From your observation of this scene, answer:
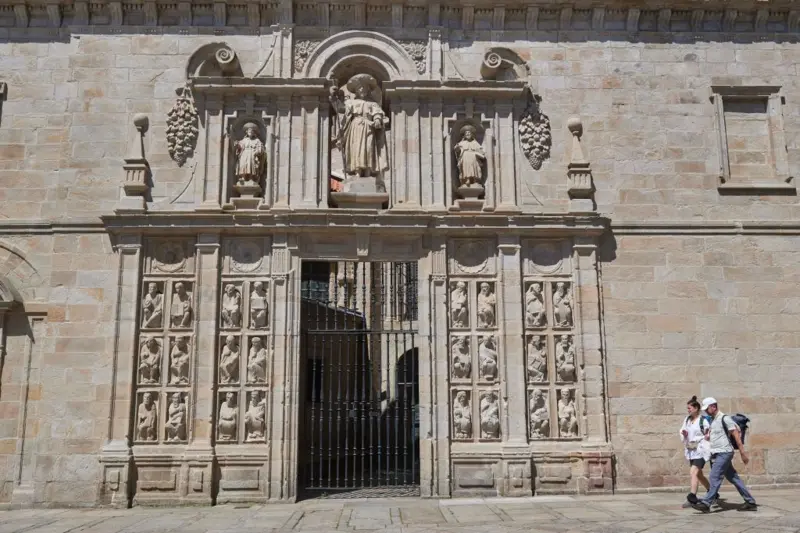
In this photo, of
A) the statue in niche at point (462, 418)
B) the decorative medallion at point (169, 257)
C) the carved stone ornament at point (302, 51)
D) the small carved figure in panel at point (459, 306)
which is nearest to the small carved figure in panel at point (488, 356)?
the small carved figure in panel at point (459, 306)

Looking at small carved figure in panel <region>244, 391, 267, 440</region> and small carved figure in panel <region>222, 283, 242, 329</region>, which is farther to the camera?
small carved figure in panel <region>222, 283, 242, 329</region>

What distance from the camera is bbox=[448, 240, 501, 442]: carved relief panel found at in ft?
36.7

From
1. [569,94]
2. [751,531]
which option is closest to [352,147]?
[569,94]

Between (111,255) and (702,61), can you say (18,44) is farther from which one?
(702,61)

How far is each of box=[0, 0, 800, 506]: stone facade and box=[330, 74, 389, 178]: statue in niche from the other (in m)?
0.06

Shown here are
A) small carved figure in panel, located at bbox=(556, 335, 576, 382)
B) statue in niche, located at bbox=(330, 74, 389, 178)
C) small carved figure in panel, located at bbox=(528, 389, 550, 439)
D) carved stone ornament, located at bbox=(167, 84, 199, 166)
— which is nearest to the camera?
small carved figure in panel, located at bbox=(528, 389, 550, 439)

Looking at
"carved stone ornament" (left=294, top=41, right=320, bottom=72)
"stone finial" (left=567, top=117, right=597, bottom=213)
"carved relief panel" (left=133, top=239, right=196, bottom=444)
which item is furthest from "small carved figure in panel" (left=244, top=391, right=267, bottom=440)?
"stone finial" (left=567, top=117, right=597, bottom=213)

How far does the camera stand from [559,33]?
500 inches

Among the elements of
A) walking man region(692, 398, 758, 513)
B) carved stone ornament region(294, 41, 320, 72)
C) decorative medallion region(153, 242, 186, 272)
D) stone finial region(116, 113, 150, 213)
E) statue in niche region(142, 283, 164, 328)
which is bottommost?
walking man region(692, 398, 758, 513)

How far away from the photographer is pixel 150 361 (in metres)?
11.2

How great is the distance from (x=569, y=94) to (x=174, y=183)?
6964 mm

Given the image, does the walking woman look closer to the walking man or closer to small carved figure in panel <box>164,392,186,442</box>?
the walking man

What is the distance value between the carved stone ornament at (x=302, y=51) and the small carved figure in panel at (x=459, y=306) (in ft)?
15.2

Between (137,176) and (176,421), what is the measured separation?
13.1 ft
